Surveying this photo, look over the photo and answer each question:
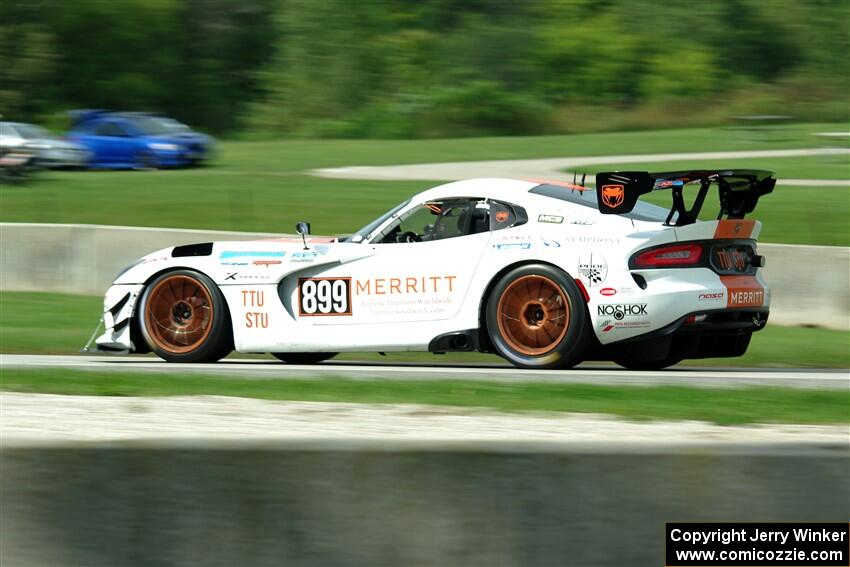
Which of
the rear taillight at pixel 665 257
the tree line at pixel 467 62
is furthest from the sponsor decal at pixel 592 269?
the tree line at pixel 467 62

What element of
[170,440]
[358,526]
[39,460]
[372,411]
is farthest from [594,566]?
[372,411]

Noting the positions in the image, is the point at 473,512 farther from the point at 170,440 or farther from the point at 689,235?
the point at 689,235

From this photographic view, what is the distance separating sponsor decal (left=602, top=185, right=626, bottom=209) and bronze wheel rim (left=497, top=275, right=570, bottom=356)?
76 cm

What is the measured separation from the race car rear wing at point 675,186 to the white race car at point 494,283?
0.04 ft

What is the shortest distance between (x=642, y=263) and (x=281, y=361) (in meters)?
3.65

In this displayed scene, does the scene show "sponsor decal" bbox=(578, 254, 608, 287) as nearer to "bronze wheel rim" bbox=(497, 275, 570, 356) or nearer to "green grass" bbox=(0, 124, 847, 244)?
"bronze wheel rim" bbox=(497, 275, 570, 356)

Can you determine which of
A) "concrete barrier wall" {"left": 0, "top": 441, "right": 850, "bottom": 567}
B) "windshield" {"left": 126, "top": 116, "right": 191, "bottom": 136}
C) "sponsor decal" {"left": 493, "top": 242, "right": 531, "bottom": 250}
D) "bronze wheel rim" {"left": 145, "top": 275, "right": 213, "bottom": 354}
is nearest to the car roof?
"sponsor decal" {"left": 493, "top": 242, "right": 531, "bottom": 250}

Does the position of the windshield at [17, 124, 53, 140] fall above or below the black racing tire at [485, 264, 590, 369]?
above

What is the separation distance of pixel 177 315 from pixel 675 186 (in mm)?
4181

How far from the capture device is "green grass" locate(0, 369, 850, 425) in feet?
25.4

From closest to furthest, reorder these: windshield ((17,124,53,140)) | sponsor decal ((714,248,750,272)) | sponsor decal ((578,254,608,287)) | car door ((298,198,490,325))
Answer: sponsor decal ((578,254,608,287)) → sponsor decal ((714,248,750,272)) → car door ((298,198,490,325)) → windshield ((17,124,53,140))

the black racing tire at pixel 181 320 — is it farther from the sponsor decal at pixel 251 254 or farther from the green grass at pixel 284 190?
the green grass at pixel 284 190

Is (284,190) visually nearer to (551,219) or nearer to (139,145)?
(139,145)

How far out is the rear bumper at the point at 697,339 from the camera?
Result: 9422mm
